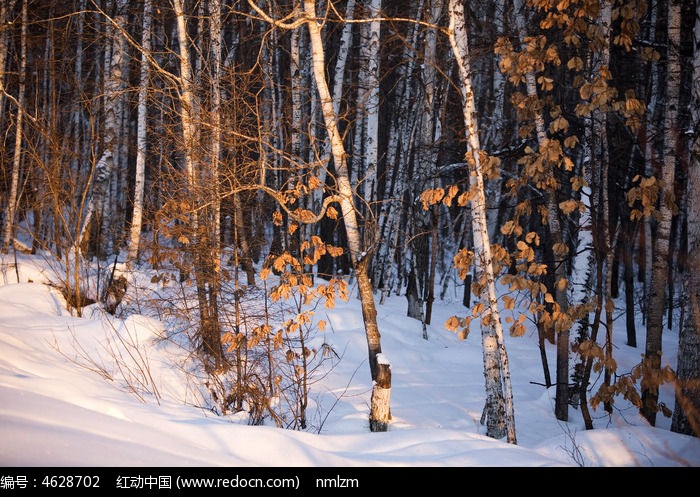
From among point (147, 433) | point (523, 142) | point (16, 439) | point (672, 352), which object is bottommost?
point (672, 352)

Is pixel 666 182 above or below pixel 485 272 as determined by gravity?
above

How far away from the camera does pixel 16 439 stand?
11.1ft

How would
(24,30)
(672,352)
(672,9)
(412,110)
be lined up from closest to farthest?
(672,9)
(672,352)
(24,30)
(412,110)

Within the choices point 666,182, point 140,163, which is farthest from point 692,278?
point 140,163

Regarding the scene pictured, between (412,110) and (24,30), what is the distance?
32.6 ft

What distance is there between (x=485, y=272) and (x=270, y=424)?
2973 mm

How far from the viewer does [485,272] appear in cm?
565

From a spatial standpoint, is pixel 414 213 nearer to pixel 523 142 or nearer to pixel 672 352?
pixel 523 142

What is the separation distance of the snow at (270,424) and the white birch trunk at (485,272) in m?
0.44

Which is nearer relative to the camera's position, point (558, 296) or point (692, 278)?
point (692, 278)

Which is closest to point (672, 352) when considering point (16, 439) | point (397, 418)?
point (397, 418)

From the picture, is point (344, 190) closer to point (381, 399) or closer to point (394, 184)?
point (381, 399)

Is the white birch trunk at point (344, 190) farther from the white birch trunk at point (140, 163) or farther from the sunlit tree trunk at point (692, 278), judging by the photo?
the white birch trunk at point (140, 163)
